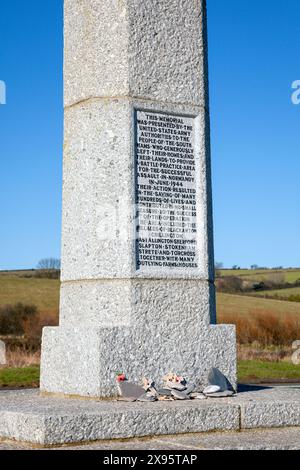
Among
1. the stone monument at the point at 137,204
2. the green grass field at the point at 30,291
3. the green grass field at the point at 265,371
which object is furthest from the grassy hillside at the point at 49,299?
the stone monument at the point at 137,204

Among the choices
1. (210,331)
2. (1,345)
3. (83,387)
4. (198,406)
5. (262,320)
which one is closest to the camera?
(198,406)

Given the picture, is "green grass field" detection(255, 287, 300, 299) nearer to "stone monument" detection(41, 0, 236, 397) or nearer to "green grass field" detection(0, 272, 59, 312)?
A: "green grass field" detection(0, 272, 59, 312)

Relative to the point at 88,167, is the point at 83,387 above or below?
below

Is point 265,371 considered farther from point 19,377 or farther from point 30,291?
point 30,291

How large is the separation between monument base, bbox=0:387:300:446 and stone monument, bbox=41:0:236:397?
637mm

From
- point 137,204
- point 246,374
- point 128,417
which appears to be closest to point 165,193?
point 137,204

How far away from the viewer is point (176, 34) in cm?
860

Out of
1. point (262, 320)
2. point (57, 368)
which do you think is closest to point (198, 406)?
point (57, 368)

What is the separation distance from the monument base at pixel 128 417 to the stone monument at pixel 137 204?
637 millimetres

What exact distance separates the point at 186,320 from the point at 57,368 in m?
1.43

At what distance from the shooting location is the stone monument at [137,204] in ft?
25.9

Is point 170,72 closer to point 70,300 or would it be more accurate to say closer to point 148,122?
point 148,122

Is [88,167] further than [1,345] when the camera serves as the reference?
No

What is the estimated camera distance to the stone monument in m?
7.89
